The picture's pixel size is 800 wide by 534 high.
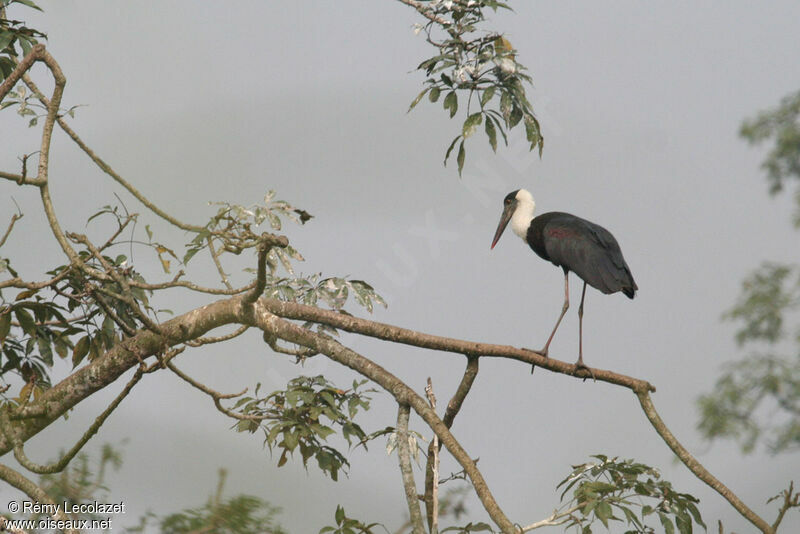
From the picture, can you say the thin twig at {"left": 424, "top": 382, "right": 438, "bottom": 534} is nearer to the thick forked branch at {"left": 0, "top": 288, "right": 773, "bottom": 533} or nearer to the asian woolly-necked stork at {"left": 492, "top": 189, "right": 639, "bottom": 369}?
the thick forked branch at {"left": 0, "top": 288, "right": 773, "bottom": 533}

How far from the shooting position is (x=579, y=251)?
544cm

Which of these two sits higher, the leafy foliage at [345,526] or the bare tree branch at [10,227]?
the bare tree branch at [10,227]

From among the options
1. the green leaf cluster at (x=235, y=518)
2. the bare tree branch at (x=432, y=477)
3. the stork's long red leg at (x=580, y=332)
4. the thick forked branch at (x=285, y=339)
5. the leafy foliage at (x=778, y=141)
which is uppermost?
the leafy foliage at (x=778, y=141)

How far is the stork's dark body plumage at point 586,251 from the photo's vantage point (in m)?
5.21

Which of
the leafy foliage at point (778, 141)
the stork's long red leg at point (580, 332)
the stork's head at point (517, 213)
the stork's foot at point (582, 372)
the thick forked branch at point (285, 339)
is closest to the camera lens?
the thick forked branch at point (285, 339)

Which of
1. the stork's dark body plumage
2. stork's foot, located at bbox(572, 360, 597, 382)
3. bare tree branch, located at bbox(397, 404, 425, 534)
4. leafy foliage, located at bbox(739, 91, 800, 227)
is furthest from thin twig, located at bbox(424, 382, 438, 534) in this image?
leafy foliage, located at bbox(739, 91, 800, 227)

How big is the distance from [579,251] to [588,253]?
73mm

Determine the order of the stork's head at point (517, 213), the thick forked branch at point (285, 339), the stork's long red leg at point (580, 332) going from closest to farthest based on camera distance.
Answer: the thick forked branch at point (285, 339)
the stork's long red leg at point (580, 332)
the stork's head at point (517, 213)

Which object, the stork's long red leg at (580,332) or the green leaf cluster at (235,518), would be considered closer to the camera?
the green leaf cluster at (235,518)

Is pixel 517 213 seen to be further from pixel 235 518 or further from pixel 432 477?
pixel 235 518

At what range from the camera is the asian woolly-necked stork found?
5215 millimetres

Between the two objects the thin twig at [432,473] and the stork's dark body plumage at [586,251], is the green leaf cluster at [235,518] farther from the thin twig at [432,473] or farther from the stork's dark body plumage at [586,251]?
the stork's dark body plumage at [586,251]

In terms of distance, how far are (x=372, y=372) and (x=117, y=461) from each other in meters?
1.25

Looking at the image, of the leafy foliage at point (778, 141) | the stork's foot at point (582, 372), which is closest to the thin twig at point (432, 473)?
the stork's foot at point (582, 372)
